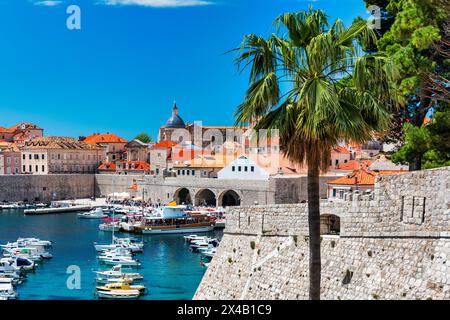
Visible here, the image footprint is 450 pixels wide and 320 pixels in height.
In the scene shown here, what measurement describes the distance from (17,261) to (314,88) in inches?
1412

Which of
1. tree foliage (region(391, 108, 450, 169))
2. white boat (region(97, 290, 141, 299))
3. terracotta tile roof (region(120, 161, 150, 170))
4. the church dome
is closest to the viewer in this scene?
tree foliage (region(391, 108, 450, 169))

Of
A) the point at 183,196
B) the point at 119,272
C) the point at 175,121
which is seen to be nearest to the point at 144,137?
the point at 175,121

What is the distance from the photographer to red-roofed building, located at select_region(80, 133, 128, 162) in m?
113

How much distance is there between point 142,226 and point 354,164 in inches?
988

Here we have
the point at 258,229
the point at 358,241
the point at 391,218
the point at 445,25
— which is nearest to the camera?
the point at 391,218

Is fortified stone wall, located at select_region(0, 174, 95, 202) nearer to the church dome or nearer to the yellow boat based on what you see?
the church dome

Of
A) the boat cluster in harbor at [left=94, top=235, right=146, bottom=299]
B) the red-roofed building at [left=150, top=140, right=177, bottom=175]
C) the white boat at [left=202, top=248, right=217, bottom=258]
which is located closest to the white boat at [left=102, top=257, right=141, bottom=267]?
the boat cluster in harbor at [left=94, top=235, right=146, bottom=299]

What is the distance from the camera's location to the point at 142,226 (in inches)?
2354

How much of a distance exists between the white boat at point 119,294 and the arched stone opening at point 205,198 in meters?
44.5

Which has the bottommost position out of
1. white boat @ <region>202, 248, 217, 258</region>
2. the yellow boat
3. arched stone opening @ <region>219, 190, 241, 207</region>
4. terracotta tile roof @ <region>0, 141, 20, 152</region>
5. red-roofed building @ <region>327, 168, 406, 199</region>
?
the yellow boat

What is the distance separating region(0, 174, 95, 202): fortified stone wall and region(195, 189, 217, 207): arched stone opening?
87.6ft
